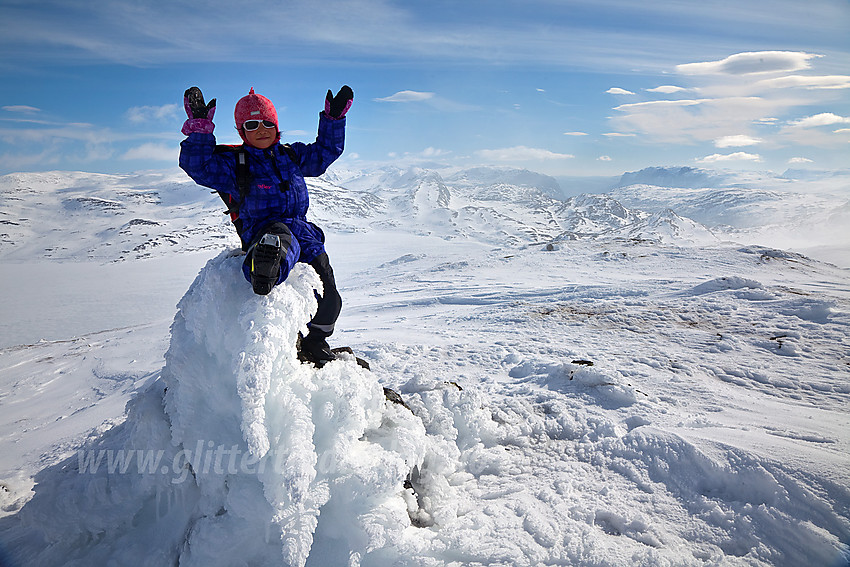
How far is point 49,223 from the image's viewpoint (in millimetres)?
78812

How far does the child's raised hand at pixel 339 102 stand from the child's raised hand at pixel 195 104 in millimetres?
953

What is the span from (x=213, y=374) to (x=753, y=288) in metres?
10.9

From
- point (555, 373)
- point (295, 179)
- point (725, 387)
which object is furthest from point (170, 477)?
point (725, 387)

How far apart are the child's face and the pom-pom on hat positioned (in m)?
0.06

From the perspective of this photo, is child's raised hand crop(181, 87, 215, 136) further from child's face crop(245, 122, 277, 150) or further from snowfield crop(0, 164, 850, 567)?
snowfield crop(0, 164, 850, 567)

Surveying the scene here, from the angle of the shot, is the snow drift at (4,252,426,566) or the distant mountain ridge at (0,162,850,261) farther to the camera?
the distant mountain ridge at (0,162,850,261)

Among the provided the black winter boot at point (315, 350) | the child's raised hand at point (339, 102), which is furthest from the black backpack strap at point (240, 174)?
the black winter boot at point (315, 350)

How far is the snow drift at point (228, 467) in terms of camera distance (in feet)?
8.84

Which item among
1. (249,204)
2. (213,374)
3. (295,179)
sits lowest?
(213,374)

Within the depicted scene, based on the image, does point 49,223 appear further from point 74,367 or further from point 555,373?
point 555,373

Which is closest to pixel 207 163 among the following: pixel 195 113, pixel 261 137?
pixel 195 113

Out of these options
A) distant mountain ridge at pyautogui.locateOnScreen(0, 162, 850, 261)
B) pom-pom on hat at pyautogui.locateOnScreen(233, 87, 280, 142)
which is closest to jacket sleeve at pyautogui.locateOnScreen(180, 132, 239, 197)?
pom-pom on hat at pyautogui.locateOnScreen(233, 87, 280, 142)

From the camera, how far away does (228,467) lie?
2.86 m

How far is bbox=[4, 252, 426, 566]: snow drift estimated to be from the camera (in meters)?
2.70
